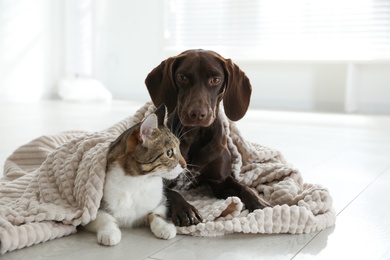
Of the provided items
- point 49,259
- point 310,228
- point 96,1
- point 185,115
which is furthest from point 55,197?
point 96,1

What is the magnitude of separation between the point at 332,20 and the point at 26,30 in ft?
11.4

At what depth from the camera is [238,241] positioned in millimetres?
1457

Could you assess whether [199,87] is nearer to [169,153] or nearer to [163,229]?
[169,153]

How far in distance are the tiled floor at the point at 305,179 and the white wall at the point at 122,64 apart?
637 millimetres

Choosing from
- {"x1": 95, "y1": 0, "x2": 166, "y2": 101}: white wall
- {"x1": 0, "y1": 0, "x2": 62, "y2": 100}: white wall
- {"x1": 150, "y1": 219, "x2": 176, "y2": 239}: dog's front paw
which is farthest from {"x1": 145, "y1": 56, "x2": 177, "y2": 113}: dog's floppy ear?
{"x1": 95, "y1": 0, "x2": 166, "y2": 101}: white wall

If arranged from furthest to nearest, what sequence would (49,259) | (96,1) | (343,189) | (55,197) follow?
1. (96,1)
2. (343,189)
3. (55,197)
4. (49,259)

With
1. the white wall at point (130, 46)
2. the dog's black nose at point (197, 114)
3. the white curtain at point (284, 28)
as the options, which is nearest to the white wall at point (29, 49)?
the white wall at point (130, 46)

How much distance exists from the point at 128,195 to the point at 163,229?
0.14 metres

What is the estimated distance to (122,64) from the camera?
6805mm

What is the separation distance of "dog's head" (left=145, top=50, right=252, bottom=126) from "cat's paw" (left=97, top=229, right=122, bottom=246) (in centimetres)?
46

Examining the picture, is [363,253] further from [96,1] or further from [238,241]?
[96,1]

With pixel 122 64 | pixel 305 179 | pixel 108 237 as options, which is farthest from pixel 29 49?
pixel 108 237

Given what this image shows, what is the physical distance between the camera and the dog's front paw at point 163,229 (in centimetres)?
146

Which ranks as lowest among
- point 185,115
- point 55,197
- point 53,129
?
point 53,129
